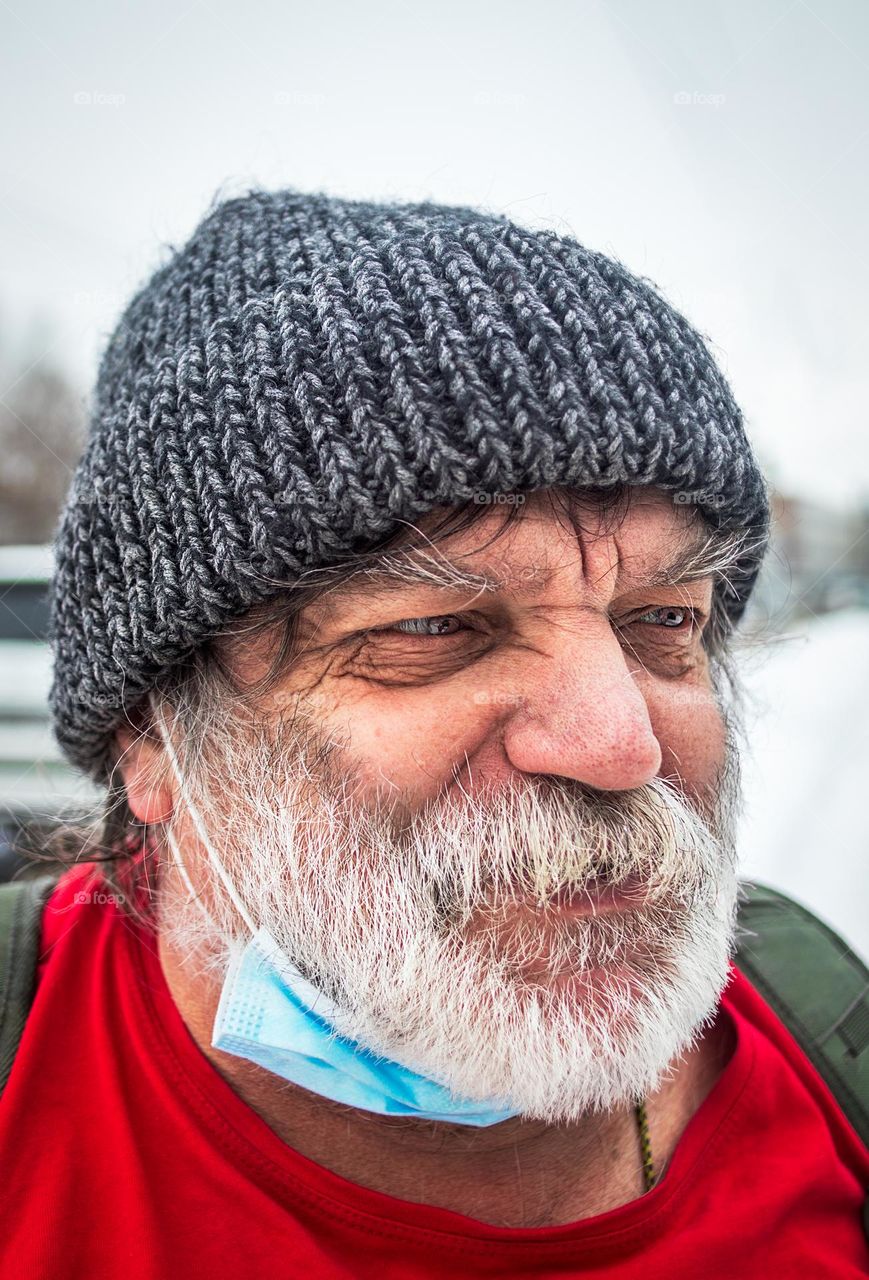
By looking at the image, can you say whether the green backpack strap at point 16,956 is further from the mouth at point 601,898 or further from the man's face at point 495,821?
the mouth at point 601,898

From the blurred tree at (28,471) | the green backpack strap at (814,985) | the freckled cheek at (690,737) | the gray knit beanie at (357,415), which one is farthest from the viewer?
the blurred tree at (28,471)

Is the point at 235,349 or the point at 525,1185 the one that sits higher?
the point at 235,349

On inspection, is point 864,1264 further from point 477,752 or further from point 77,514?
point 77,514

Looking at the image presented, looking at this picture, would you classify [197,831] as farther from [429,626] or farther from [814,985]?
[814,985]

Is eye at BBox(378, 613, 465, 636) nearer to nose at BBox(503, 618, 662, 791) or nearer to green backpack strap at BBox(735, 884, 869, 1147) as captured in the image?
nose at BBox(503, 618, 662, 791)

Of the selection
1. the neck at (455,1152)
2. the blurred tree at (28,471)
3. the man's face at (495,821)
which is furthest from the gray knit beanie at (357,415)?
the blurred tree at (28,471)

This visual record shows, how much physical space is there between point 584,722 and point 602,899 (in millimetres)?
312

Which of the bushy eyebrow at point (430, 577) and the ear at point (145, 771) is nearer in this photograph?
the bushy eyebrow at point (430, 577)

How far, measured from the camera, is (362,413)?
4.47ft

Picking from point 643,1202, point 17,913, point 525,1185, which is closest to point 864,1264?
point 643,1202

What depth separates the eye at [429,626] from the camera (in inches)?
58.7

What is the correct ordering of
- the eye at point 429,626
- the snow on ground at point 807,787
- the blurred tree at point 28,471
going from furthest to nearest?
the blurred tree at point 28,471 < the snow on ground at point 807,787 < the eye at point 429,626

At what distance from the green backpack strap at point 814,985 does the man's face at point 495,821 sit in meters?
0.63

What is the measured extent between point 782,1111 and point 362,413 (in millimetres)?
1611
